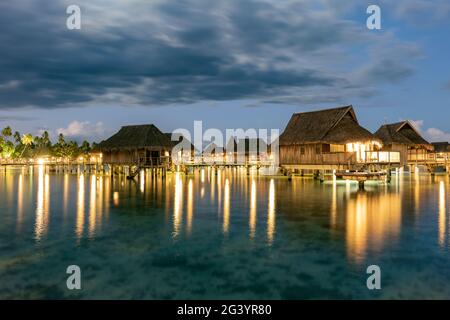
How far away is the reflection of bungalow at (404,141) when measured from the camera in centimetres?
4212

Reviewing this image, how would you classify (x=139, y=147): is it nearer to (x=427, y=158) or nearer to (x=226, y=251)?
(x=226, y=251)

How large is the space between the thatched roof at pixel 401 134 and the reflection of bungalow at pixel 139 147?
2771 cm

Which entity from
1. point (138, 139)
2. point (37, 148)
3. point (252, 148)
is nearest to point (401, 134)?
point (252, 148)

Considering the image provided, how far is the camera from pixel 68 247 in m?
11.6

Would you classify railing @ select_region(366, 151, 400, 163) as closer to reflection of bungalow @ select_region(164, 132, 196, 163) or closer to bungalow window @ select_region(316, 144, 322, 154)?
bungalow window @ select_region(316, 144, 322, 154)

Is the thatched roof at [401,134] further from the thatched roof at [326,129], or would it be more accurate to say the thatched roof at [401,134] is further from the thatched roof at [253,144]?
the thatched roof at [253,144]

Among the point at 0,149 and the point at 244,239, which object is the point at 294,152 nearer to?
the point at 244,239

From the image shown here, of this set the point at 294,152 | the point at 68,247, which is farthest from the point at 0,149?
the point at 68,247

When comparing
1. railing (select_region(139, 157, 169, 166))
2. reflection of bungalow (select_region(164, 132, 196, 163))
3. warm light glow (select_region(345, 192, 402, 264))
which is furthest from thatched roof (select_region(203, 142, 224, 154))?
warm light glow (select_region(345, 192, 402, 264))

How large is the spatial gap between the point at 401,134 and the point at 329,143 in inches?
576

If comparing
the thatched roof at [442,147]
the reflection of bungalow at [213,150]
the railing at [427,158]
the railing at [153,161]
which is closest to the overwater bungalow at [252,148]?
the reflection of bungalow at [213,150]

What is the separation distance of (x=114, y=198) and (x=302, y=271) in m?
18.3

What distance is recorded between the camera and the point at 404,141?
42.8m

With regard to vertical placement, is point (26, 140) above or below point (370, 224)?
above
